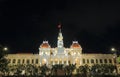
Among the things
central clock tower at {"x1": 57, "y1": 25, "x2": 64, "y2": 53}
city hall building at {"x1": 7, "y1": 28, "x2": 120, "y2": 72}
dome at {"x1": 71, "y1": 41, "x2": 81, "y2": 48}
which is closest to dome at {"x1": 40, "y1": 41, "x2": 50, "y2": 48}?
city hall building at {"x1": 7, "y1": 28, "x2": 120, "y2": 72}

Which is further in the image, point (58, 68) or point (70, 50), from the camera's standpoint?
point (70, 50)

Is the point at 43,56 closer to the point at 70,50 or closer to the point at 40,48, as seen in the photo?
the point at 40,48

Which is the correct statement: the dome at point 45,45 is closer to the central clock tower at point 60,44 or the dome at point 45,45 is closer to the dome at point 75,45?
the central clock tower at point 60,44

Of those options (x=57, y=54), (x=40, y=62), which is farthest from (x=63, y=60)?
(x=40, y=62)

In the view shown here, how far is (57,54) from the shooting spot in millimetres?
95938

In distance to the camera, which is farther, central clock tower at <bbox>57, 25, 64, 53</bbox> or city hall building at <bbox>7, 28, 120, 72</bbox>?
central clock tower at <bbox>57, 25, 64, 53</bbox>

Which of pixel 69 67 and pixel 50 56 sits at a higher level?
pixel 50 56

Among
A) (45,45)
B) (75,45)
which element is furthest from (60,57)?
(75,45)

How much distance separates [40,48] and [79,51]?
17.5 meters

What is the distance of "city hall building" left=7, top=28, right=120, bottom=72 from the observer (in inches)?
3755

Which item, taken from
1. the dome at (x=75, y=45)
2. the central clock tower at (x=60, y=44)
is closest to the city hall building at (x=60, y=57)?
the central clock tower at (x=60, y=44)

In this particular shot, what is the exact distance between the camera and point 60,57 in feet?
314

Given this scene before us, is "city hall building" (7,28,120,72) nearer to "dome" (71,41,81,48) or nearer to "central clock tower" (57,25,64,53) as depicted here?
"central clock tower" (57,25,64,53)

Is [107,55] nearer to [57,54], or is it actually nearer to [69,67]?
[57,54]
